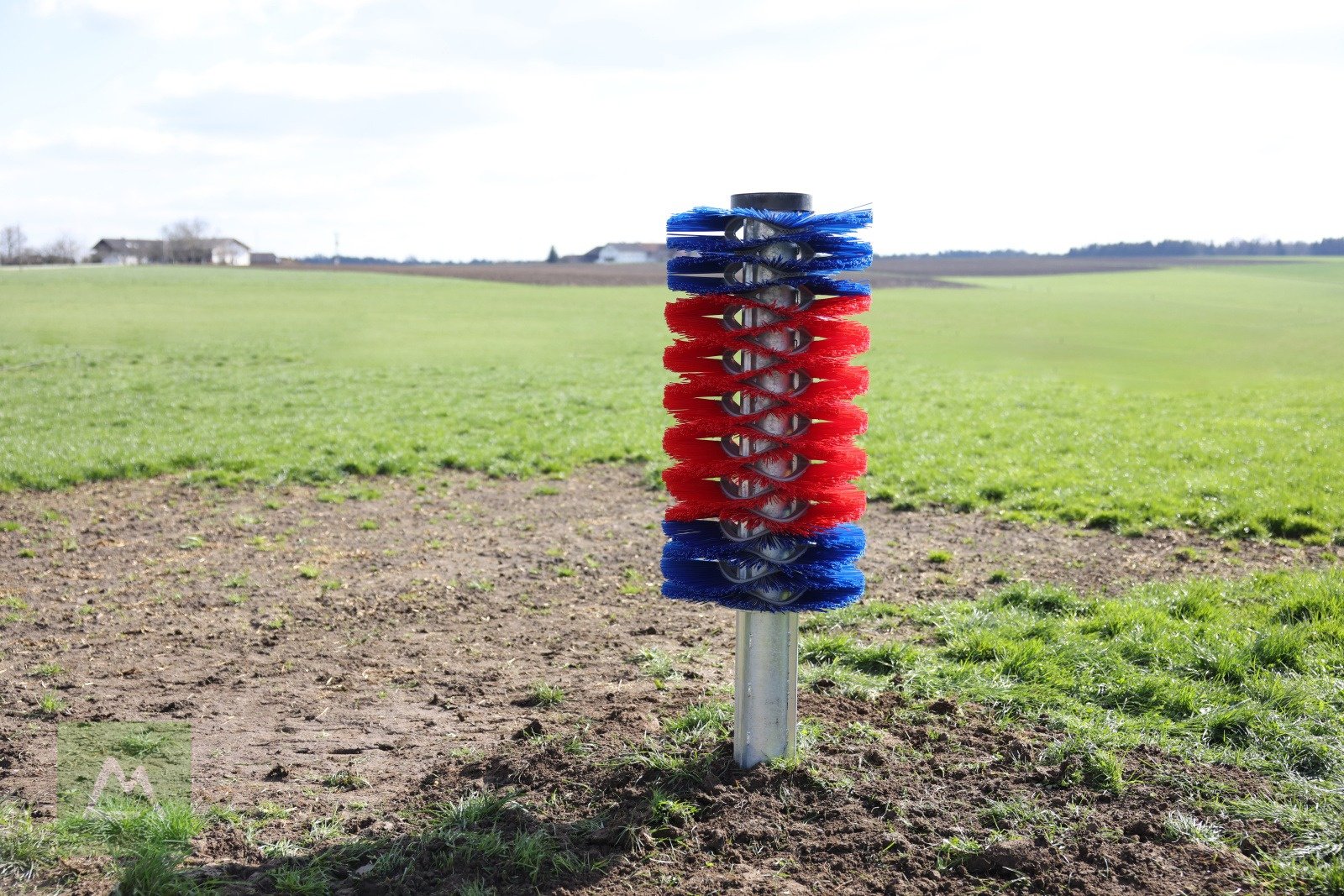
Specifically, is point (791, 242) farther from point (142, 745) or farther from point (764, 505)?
point (142, 745)

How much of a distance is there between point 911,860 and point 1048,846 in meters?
0.50

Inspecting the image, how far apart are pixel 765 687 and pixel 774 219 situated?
1.78m

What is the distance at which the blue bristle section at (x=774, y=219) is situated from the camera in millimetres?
3674

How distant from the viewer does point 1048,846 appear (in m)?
3.58

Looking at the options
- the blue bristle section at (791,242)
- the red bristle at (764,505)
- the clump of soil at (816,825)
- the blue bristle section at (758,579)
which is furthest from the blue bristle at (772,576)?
the blue bristle section at (791,242)

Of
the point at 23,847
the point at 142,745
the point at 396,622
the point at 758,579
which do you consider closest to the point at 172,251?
the point at 396,622

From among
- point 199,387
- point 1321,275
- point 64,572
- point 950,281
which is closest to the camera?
point 64,572

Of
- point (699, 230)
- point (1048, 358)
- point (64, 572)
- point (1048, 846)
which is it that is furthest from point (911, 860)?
point (1048, 358)

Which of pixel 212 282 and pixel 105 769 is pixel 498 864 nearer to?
pixel 105 769

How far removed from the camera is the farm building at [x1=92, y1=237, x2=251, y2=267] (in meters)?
102

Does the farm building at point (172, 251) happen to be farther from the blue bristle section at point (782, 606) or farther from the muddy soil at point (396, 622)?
the blue bristle section at point (782, 606)

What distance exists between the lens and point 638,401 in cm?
1692

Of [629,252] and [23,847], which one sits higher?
[629,252]

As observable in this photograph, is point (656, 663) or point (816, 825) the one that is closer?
point (816, 825)
